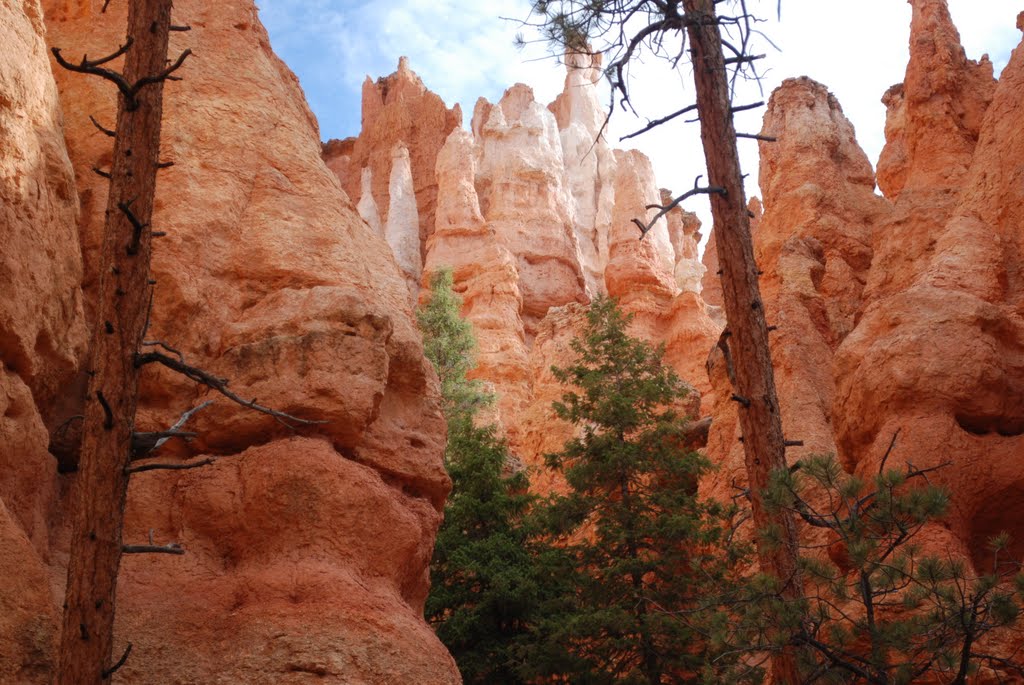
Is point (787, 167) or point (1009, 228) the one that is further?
point (787, 167)

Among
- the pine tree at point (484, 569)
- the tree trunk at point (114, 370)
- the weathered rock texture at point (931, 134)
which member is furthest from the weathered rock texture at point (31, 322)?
the weathered rock texture at point (931, 134)

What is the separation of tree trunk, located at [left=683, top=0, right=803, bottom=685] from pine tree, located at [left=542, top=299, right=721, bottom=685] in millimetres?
4545

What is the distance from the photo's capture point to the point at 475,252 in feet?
143

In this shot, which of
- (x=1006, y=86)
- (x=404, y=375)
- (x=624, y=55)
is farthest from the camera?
(x=1006, y=86)

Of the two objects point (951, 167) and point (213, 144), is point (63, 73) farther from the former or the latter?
point (951, 167)

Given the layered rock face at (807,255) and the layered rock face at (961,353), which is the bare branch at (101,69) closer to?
the layered rock face at (961,353)

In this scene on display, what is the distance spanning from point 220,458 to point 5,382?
1.94 m

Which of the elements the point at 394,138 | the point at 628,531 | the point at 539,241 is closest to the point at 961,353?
the point at 628,531

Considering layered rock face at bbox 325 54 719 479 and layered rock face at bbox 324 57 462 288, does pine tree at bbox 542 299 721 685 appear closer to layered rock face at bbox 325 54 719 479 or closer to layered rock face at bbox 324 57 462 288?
layered rock face at bbox 325 54 719 479

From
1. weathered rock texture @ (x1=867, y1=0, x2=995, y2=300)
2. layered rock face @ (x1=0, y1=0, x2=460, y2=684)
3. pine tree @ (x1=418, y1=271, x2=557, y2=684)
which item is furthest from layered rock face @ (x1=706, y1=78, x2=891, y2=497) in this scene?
layered rock face @ (x1=0, y1=0, x2=460, y2=684)

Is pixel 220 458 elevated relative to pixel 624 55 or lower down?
lower down

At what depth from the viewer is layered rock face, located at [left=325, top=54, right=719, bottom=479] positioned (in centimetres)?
3478

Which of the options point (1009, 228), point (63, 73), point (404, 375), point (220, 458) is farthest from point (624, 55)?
point (1009, 228)

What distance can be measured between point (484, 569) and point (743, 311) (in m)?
7.72
